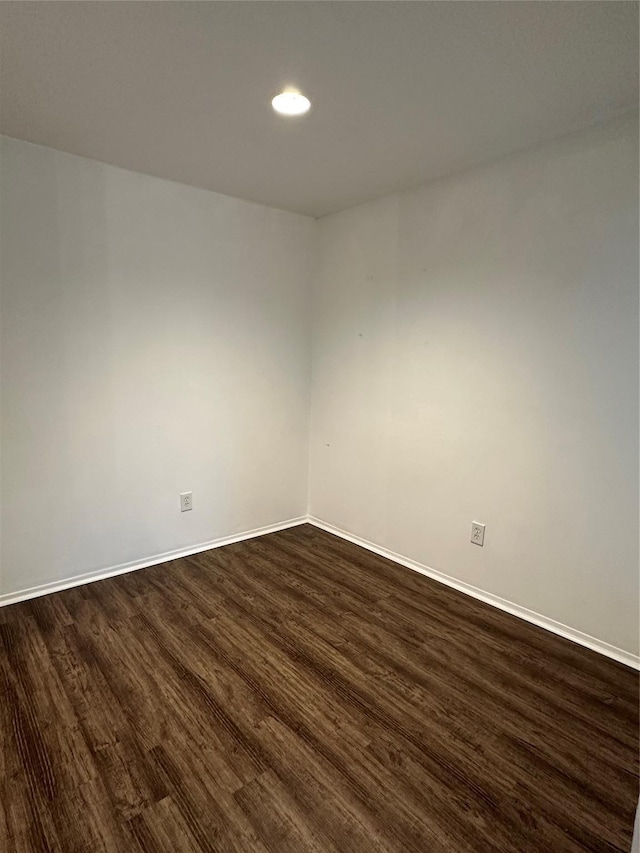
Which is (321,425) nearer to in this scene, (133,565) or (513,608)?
(133,565)

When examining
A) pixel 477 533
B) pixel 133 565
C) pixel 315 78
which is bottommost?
pixel 133 565

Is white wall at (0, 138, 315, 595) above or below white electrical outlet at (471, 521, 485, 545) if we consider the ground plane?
above

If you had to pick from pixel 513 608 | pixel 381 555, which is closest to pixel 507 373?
pixel 513 608

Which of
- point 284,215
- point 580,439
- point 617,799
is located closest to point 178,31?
point 284,215

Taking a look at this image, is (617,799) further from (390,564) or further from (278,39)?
(278,39)

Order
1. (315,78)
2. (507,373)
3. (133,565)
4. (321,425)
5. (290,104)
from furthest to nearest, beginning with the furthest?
(321,425), (133,565), (507,373), (290,104), (315,78)

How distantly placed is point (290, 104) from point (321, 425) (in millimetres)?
2182

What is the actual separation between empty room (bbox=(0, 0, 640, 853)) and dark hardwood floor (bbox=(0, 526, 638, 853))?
0.01 metres

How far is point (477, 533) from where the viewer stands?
8.50 ft

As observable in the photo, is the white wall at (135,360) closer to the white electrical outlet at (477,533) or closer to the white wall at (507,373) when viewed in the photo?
the white wall at (507,373)

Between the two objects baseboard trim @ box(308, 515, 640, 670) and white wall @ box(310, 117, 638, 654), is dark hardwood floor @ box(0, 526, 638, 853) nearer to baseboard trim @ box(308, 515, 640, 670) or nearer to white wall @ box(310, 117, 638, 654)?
baseboard trim @ box(308, 515, 640, 670)

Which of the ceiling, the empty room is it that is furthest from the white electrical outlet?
the ceiling

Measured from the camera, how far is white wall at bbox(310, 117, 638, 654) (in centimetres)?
202

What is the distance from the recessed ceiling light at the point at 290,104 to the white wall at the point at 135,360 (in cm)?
113
